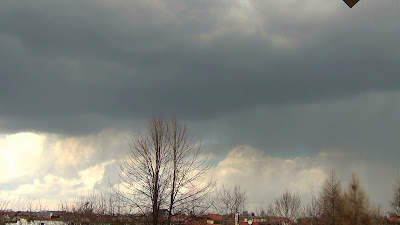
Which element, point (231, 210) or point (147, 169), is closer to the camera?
point (147, 169)

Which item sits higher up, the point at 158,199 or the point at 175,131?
the point at 175,131

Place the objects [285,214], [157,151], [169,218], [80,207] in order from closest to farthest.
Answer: [169,218] → [157,151] → [80,207] → [285,214]

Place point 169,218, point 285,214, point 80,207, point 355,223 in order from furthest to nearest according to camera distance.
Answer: point 285,214 < point 355,223 < point 80,207 < point 169,218

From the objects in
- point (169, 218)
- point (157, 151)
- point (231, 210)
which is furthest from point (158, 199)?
point (231, 210)

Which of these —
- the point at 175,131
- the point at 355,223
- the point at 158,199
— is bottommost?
the point at 355,223

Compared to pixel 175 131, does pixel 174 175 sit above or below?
below

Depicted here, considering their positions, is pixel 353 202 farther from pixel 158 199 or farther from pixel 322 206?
pixel 158 199

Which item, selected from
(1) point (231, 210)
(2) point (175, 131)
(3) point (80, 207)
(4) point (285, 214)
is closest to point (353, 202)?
(4) point (285, 214)

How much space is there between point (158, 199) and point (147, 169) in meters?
1.98

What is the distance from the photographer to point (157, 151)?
2630 centimetres

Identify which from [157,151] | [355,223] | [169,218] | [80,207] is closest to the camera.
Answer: [169,218]

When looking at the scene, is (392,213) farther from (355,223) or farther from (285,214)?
(285,214)

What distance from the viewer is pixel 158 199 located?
2500 cm

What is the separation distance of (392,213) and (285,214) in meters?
16.0
